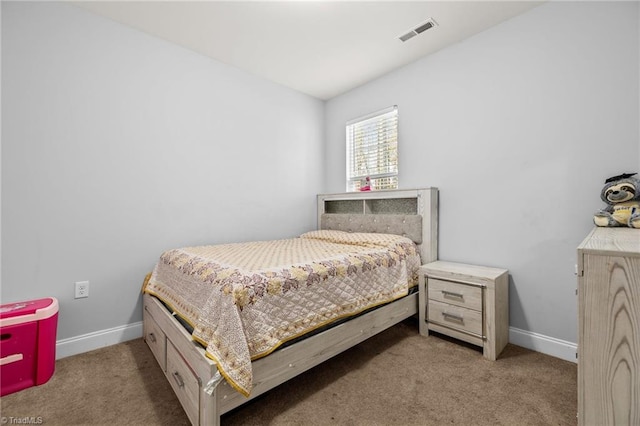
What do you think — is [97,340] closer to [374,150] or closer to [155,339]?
[155,339]

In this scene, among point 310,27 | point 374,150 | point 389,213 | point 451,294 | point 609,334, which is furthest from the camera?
point 374,150

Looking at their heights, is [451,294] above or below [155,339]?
above

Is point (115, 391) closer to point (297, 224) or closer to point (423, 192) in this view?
point (297, 224)

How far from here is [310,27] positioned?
7.36 ft

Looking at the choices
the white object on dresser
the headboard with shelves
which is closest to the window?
the headboard with shelves

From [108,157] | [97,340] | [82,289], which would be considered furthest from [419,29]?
[97,340]

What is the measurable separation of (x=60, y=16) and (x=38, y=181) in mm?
1200

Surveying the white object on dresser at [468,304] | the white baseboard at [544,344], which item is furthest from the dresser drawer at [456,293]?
Result: the white baseboard at [544,344]

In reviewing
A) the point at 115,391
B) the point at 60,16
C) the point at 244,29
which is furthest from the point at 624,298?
the point at 60,16

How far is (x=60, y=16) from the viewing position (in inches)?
77.7

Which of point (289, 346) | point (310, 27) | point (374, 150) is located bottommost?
point (289, 346)

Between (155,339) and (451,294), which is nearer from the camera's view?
(155,339)

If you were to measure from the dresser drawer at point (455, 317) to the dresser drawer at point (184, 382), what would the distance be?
1.76m

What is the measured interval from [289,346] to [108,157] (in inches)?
79.2
